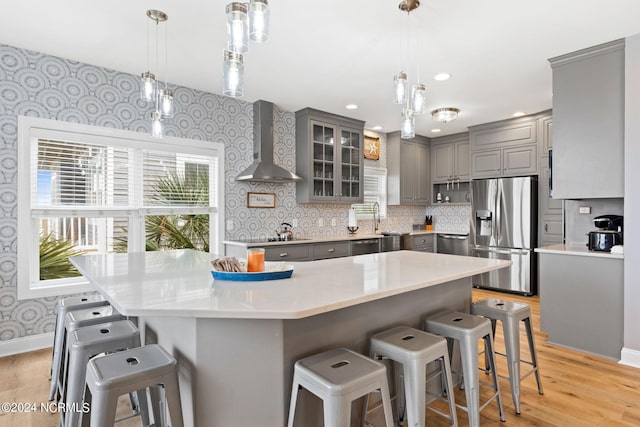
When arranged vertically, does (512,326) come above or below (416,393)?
above

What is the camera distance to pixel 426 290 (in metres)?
2.25

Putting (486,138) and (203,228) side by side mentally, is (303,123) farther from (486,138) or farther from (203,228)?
(486,138)

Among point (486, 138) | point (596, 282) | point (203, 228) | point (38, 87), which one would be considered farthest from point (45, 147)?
point (486, 138)

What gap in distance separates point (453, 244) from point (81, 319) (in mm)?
5306

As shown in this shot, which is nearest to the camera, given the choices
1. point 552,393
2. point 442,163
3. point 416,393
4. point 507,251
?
point 416,393

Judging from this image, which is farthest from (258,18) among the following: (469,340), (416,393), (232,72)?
(469,340)

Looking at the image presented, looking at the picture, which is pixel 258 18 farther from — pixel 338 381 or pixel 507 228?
pixel 507 228

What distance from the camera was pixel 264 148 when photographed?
14.6 ft

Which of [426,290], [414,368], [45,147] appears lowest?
[414,368]

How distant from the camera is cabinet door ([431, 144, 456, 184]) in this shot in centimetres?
630

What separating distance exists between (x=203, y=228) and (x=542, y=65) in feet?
12.8

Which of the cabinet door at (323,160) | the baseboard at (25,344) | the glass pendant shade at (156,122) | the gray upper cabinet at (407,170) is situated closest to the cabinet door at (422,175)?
the gray upper cabinet at (407,170)

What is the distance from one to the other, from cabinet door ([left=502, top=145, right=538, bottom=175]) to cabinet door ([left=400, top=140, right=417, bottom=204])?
1.48 metres

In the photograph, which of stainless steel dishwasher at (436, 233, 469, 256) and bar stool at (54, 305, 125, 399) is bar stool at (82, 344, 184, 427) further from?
stainless steel dishwasher at (436, 233, 469, 256)
